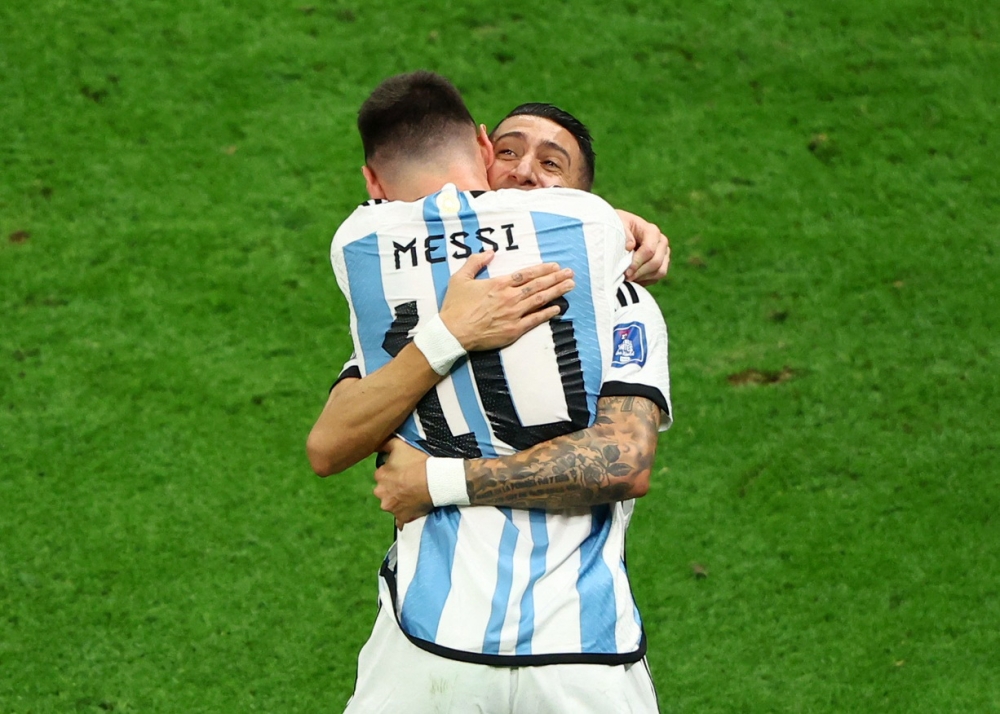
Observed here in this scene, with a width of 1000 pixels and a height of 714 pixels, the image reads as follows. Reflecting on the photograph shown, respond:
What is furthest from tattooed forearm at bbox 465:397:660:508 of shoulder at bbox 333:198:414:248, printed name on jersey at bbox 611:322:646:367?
shoulder at bbox 333:198:414:248

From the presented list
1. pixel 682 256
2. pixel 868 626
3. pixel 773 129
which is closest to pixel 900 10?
pixel 773 129

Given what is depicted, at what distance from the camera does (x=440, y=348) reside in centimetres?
232

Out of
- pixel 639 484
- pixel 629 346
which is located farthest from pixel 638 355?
pixel 639 484

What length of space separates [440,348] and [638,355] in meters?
0.42

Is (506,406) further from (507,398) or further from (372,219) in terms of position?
(372,219)

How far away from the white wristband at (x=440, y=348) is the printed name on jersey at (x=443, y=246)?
0.15m

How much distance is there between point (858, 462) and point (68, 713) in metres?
2.81

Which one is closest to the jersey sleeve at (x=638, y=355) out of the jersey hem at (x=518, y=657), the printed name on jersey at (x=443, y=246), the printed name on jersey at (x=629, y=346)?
the printed name on jersey at (x=629, y=346)

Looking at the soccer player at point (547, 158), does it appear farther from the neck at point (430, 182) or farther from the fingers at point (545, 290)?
the fingers at point (545, 290)

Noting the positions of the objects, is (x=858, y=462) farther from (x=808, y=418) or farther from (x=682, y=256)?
(x=682, y=256)

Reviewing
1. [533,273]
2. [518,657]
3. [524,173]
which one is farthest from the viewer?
[524,173]

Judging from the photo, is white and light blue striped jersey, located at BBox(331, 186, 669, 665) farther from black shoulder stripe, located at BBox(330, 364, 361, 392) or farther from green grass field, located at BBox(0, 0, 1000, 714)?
green grass field, located at BBox(0, 0, 1000, 714)

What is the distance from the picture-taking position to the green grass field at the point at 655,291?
3.90m

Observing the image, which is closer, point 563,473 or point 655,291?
point 563,473
